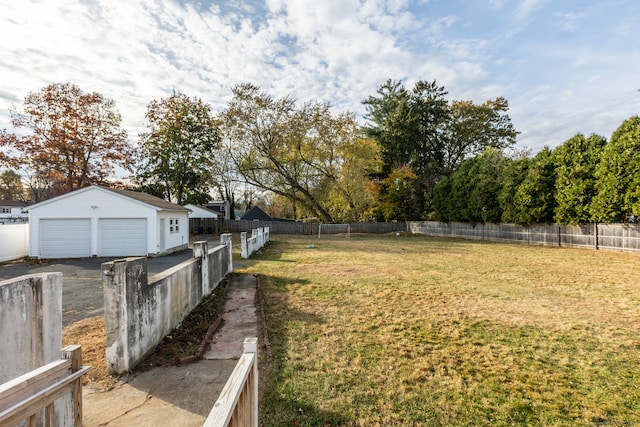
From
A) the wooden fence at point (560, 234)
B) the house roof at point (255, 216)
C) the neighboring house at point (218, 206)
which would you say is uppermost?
the neighboring house at point (218, 206)

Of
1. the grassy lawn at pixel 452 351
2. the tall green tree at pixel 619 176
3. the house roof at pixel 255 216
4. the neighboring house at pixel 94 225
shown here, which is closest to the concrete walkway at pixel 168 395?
the grassy lawn at pixel 452 351

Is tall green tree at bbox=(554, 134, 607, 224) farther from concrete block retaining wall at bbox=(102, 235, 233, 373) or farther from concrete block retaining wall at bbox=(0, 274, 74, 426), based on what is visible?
concrete block retaining wall at bbox=(0, 274, 74, 426)

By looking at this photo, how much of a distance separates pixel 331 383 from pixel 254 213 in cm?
3389

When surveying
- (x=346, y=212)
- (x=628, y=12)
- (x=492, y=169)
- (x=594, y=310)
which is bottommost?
(x=594, y=310)

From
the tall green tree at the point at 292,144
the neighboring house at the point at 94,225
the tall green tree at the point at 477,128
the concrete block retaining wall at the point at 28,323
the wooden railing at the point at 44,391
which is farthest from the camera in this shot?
the tall green tree at the point at 477,128

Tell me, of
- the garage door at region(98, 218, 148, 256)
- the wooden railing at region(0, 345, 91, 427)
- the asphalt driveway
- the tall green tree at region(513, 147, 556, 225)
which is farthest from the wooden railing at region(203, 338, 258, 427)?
the tall green tree at region(513, 147, 556, 225)

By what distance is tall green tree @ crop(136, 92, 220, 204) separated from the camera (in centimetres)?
2866

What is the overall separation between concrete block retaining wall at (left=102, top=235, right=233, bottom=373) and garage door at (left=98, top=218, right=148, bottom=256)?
32.6 feet

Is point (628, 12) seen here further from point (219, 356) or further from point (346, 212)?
point (346, 212)

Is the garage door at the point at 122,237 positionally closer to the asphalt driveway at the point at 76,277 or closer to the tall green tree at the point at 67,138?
the asphalt driveway at the point at 76,277

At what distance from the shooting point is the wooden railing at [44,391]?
1337 millimetres

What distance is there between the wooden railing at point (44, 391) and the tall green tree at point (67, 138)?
1080 inches

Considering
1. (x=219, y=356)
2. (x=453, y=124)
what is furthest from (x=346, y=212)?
(x=219, y=356)

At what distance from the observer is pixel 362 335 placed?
462 centimetres
